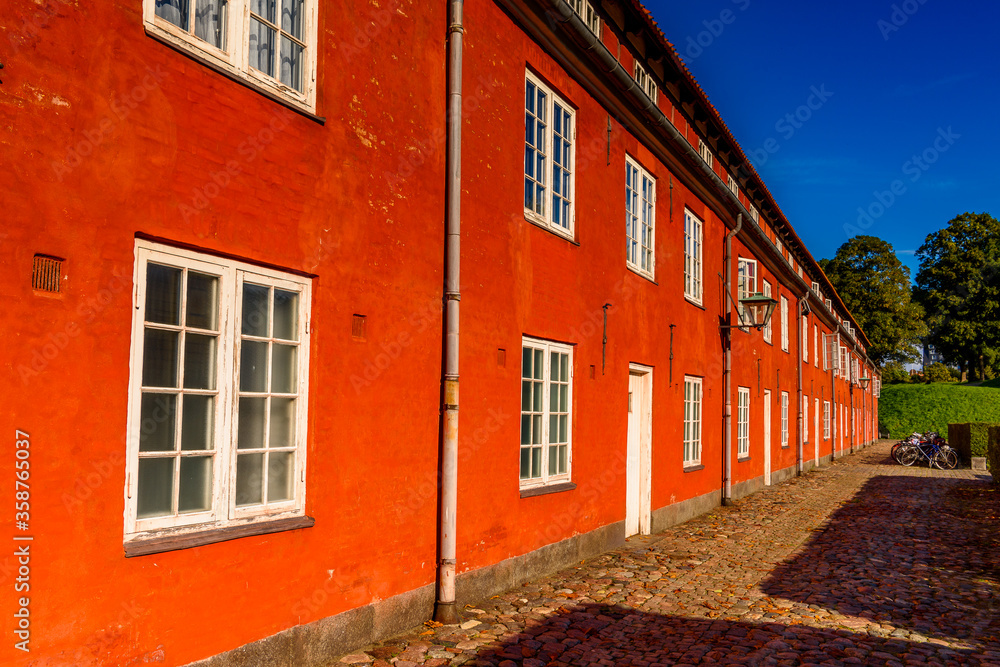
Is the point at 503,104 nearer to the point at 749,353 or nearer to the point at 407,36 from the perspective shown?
the point at 407,36

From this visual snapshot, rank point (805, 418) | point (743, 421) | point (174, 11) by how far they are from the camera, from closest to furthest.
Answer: point (174, 11)
point (743, 421)
point (805, 418)

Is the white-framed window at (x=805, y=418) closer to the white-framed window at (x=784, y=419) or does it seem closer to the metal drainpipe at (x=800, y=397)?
the metal drainpipe at (x=800, y=397)

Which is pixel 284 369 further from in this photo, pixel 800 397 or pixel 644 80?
pixel 800 397

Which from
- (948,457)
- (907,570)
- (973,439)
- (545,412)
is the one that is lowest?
(948,457)

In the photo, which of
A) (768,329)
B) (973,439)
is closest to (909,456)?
(973,439)

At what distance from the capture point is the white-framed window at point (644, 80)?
452 inches

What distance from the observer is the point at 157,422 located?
4125 millimetres

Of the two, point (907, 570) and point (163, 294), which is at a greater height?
point (163, 294)

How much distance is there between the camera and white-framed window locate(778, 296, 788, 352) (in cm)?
2267

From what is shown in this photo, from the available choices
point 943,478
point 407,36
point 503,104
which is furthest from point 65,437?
point 943,478

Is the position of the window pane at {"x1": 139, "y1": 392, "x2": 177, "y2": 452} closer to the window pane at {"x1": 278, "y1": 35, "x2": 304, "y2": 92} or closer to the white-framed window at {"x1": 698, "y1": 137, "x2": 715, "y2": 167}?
the window pane at {"x1": 278, "y1": 35, "x2": 304, "y2": 92}

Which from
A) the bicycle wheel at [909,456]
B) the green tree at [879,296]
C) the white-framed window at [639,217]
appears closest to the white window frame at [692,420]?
the white-framed window at [639,217]

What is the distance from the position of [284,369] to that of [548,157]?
4.61 m

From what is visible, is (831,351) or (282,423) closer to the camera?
(282,423)
